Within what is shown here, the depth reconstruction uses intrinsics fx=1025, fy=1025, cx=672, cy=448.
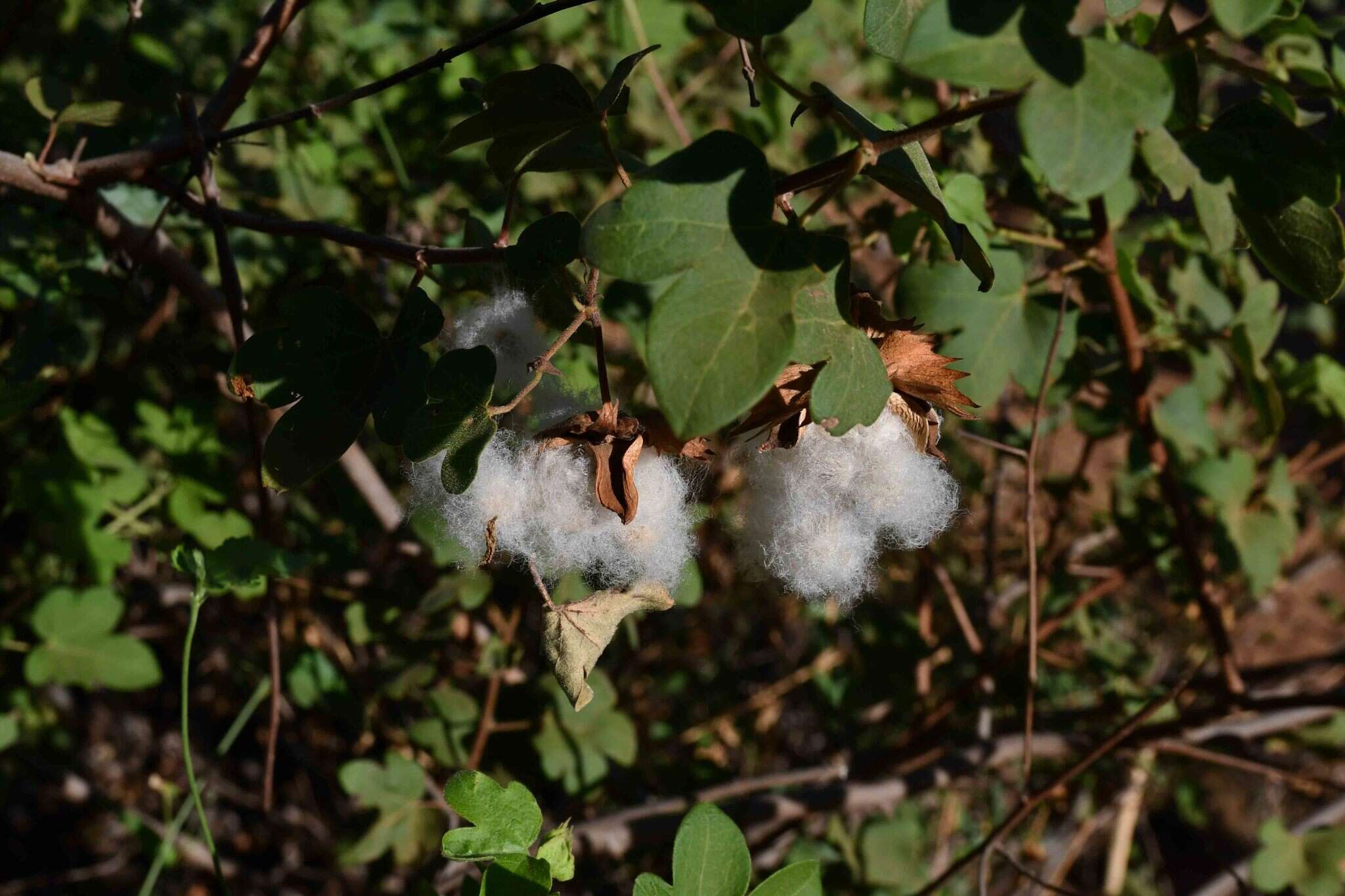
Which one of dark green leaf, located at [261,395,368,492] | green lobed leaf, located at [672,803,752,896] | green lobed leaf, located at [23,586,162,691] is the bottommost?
green lobed leaf, located at [23,586,162,691]

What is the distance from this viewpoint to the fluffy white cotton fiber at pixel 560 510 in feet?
3.14

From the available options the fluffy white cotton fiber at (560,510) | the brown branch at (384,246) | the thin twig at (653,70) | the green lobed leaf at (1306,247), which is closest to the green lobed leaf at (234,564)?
the fluffy white cotton fiber at (560,510)

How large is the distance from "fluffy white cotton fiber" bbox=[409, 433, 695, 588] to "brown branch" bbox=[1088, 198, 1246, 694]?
804 mm

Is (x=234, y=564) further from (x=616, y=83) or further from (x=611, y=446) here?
(x=616, y=83)

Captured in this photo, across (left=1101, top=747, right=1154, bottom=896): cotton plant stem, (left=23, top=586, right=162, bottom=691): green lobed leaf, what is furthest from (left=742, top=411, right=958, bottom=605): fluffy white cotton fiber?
(left=1101, top=747, right=1154, bottom=896): cotton plant stem

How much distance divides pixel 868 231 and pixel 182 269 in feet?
3.23

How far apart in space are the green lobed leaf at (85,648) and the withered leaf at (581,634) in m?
1.28

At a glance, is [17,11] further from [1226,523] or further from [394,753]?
[1226,523]

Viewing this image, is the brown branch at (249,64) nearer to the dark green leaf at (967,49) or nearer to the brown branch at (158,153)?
the brown branch at (158,153)

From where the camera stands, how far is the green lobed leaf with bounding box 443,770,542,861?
0.88 m

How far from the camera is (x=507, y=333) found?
1.06m

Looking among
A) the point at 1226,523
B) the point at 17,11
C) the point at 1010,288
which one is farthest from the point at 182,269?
the point at 1226,523

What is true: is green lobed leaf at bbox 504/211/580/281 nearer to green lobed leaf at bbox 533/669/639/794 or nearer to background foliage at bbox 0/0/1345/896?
background foliage at bbox 0/0/1345/896

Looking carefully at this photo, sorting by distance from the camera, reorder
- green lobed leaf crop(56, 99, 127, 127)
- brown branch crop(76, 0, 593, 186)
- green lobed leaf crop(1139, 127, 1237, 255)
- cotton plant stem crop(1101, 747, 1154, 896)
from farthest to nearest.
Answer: cotton plant stem crop(1101, 747, 1154, 896)
green lobed leaf crop(56, 99, 127, 127)
brown branch crop(76, 0, 593, 186)
green lobed leaf crop(1139, 127, 1237, 255)
